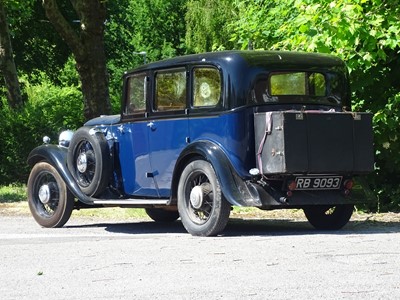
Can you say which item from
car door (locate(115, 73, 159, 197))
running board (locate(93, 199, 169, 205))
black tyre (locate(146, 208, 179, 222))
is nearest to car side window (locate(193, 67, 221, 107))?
car door (locate(115, 73, 159, 197))

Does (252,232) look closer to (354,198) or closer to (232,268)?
(354,198)

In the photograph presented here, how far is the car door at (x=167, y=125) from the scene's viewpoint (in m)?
12.4

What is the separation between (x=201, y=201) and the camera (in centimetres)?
1182

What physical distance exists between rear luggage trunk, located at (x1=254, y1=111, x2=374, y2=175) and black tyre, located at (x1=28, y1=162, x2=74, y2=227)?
2992 millimetres

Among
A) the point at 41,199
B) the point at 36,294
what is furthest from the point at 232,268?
the point at 41,199

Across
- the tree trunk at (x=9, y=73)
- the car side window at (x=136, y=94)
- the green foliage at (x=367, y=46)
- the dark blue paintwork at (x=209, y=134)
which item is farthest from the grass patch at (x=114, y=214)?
the tree trunk at (x=9, y=73)

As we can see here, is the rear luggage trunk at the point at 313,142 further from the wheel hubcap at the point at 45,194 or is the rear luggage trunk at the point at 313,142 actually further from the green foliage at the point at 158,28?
the green foliage at the point at 158,28

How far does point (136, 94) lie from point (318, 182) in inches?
108

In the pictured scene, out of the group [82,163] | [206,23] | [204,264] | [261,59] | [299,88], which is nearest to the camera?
[204,264]

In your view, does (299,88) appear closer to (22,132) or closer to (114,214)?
(114,214)

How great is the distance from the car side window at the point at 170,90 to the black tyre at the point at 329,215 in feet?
6.40

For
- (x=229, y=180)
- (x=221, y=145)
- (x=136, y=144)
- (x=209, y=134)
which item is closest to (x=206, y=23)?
(x=136, y=144)

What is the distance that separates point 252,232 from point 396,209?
4.14 meters

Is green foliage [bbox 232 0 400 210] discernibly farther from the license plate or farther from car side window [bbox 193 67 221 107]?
the license plate
